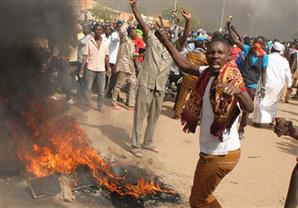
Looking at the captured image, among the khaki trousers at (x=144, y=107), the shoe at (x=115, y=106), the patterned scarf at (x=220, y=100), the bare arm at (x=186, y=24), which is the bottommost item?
the shoe at (x=115, y=106)

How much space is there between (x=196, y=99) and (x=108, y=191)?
1793 mm

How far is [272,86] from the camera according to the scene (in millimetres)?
8609

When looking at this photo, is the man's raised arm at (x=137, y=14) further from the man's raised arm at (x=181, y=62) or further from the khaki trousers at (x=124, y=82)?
the khaki trousers at (x=124, y=82)

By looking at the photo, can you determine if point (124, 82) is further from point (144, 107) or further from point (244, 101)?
point (244, 101)

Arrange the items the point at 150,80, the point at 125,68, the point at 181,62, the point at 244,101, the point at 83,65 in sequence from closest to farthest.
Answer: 1. the point at 244,101
2. the point at 181,62
3. the point at 150,80
4. the point at 83,65
5. the point at 125,68

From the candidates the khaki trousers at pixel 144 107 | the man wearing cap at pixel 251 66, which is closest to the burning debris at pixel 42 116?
the khaki trousers at pixel 144 107

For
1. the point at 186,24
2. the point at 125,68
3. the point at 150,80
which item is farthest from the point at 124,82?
the point at 186,24

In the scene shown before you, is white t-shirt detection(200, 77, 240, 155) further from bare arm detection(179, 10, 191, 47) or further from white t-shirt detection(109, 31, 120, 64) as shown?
white t-shirt detection(109, 31, 120, 64)

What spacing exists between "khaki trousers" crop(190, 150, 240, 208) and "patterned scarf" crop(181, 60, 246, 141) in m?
0.23

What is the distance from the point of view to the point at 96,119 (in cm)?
773

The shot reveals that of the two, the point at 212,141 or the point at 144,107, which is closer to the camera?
the point at 212,141

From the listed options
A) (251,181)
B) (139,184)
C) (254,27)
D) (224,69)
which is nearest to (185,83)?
(251,181)

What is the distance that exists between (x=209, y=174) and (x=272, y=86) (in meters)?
5.92

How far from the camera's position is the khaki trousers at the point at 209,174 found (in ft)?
10.6
